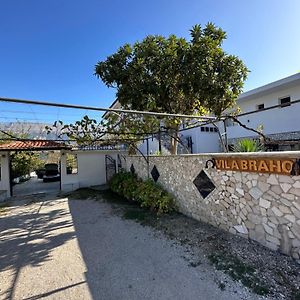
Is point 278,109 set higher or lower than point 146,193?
higher

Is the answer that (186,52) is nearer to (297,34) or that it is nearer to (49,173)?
(297,34)

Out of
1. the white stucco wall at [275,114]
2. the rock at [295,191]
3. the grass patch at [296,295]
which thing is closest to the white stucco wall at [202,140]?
the white stucco wall at [275,114]

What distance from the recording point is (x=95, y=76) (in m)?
8.69

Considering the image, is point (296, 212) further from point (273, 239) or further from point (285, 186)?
→ point (273, 239)

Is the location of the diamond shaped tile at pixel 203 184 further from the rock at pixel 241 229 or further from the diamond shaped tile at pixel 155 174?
the diamond shaped tile at pixel 155 174

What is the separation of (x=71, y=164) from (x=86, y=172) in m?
1.08

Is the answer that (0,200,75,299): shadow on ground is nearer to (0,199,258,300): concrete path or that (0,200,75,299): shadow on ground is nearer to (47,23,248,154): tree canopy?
(0,199,258,300): concrete path

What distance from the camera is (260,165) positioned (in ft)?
13.8

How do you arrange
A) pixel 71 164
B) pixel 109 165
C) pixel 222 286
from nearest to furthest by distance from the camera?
pixel 222 286 < pixel 71 164 < pixel 109 165

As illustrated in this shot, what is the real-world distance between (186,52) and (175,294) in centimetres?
693

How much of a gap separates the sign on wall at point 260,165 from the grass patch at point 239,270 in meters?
1.63

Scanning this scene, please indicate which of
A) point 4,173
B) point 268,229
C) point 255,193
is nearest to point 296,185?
point 255,193

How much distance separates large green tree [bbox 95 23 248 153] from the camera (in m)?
7.54

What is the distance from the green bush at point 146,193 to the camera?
288 inches
